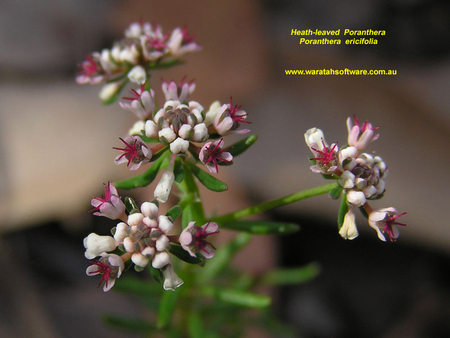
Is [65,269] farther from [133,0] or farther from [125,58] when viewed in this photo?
[133,0]

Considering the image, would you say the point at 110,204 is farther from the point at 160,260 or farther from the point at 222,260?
the point at 222,260

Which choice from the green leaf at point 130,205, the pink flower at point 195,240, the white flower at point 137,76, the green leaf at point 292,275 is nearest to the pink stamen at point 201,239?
the pink flower at point 195,240

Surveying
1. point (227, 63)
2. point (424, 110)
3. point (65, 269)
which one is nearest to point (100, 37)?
point (227, 63)

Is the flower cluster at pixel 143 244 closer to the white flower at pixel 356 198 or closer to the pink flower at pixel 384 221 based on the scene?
the white flower at pixel 356 198

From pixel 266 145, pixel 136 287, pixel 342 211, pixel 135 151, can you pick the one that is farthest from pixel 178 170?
pixel 266 145

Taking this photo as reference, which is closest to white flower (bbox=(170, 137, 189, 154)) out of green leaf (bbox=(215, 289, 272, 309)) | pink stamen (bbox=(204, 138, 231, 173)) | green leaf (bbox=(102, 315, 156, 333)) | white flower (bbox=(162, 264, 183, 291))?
pink stamen (bbox=(204, 138, 231, 173))

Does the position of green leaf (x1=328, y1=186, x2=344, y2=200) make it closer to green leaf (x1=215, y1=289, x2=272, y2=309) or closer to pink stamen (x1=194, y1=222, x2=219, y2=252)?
pink stamen (x1=194, y1=222, x2=219, y2=252)
